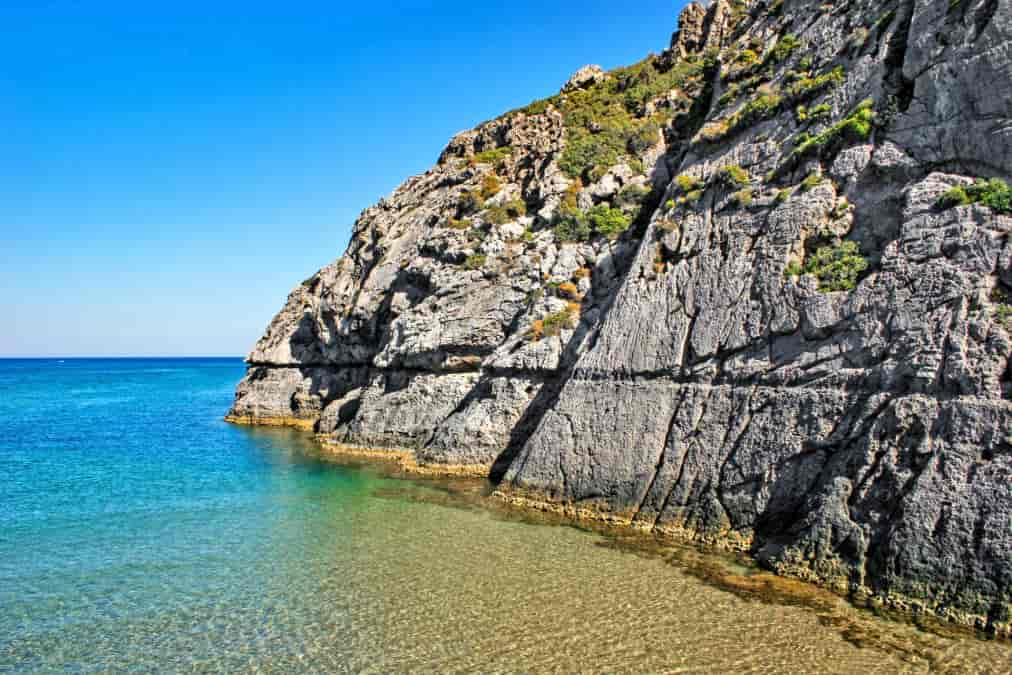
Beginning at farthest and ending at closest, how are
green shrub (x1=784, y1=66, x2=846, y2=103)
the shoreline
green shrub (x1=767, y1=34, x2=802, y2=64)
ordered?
green shrub (x1=767, y1=34, x2=802, y2=64) → green shrub (x1=784, y1=66, x2=846, y2=103) → the shoreline

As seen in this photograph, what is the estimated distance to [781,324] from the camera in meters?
21.4

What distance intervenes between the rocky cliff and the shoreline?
111 mm

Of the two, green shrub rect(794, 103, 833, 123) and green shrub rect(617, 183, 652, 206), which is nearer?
green shrub rect(794, 103, 833, 123)

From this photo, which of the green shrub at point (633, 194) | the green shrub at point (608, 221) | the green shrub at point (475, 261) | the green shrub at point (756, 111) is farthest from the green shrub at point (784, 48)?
the green shrub at point (475, 261)

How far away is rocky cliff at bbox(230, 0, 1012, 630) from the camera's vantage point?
16.2m

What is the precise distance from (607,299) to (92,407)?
71172 millimetres

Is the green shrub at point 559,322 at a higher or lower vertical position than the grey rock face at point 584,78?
lower

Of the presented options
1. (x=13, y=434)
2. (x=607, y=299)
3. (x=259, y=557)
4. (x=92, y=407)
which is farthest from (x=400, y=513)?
(x=92, y=407)

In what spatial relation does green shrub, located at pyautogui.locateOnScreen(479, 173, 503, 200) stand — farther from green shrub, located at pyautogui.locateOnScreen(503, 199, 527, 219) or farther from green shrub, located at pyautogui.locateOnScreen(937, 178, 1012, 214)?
green shrub, located at pyautogui.locateOnScreen(937, 178, 1012, 214)

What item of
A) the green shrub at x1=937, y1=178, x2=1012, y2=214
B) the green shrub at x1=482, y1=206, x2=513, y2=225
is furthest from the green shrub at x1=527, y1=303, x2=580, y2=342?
the green shrub at x1=937, y1=178, x2=1012, y2=214

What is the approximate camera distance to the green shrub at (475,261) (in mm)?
41519

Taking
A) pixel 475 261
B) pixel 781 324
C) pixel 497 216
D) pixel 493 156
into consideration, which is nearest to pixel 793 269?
pixel 781 324

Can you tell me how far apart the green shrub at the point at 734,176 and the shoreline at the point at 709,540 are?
13981mm

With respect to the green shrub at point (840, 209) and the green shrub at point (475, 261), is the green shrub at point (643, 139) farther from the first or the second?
the green shrub at point (840, 209)
